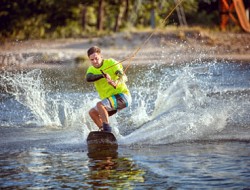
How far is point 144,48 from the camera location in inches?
1243

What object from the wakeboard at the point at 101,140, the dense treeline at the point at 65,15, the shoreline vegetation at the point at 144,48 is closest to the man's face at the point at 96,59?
the wakeboard at the point at 101,140

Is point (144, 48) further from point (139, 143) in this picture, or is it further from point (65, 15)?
point (139, 143)

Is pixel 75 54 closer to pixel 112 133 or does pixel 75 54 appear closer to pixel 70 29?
pixel 70 29

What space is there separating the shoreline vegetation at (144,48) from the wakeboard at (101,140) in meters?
16.0

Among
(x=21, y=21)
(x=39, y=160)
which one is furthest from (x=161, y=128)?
(x=21, y=21)

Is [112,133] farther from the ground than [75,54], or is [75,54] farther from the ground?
[75,54]

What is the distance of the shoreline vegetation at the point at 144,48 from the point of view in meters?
29.4

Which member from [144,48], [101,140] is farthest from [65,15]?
[101,140]

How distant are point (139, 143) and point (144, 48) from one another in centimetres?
2023

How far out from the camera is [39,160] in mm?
10594

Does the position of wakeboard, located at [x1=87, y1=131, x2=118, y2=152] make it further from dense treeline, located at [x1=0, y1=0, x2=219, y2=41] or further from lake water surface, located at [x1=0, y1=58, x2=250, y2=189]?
dense treeline, located at [x1=0, y1=0, x2=219, y2=41]

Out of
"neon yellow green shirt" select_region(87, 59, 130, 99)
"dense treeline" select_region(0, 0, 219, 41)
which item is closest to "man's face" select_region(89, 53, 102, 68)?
"neon yellow green shirt" select_region(87, 59, 130, 99)

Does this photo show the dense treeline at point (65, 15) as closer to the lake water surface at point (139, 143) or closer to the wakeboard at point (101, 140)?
the lake water surface at point (139, 143)

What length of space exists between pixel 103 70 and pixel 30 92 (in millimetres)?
4000
